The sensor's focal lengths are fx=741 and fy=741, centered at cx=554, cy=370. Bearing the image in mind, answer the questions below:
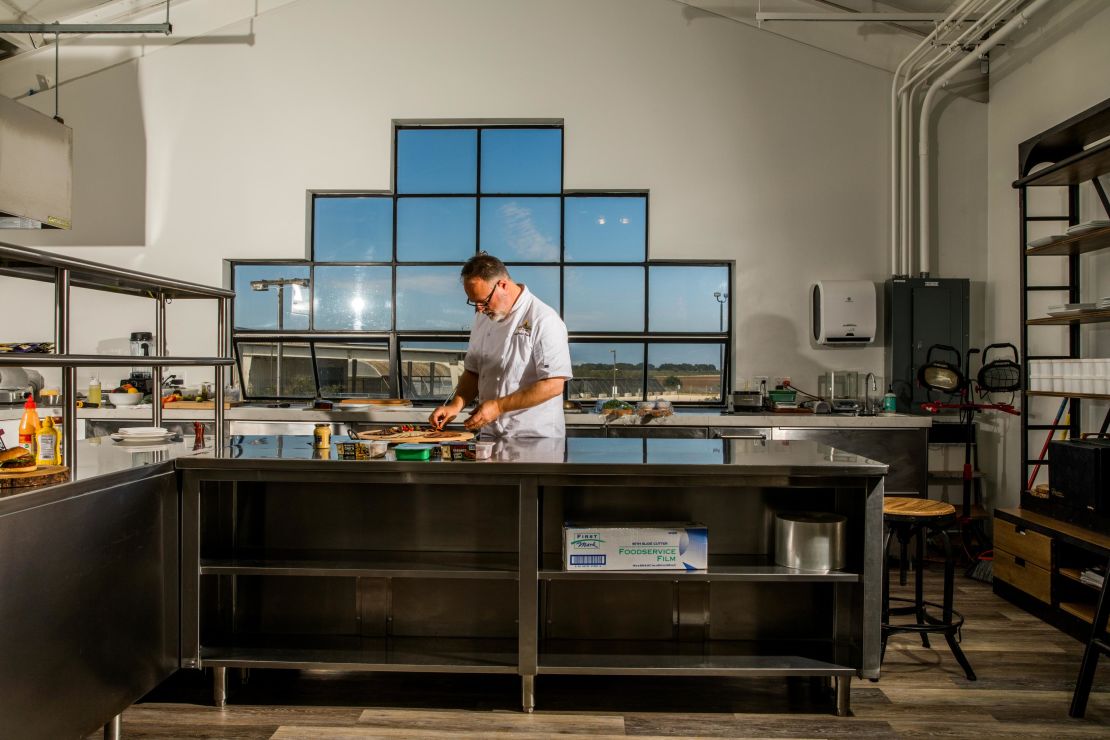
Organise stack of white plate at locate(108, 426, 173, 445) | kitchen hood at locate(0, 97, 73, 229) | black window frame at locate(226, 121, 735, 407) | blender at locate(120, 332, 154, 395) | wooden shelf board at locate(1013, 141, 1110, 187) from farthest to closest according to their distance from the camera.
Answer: black window frame at locate(226, 121, 735, 407) < blender at locate(120, 332, 154, 395) < kitchen hood at locate(0, 97, 73, 229) < wooden shelf board at locate(1013, 141, 1110, 187) < stack of white plate at locate(108, 426, 173, 445)

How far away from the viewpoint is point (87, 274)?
7.86 ft

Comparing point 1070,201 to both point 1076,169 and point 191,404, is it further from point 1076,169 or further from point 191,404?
point 191,404

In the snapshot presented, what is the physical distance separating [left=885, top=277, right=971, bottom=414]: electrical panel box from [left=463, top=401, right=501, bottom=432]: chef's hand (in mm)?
3470

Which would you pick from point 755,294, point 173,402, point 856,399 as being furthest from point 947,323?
point 173,402

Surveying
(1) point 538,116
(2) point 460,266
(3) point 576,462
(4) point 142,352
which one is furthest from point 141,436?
(1) point 538,116

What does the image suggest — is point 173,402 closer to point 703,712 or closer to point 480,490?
point 480,490

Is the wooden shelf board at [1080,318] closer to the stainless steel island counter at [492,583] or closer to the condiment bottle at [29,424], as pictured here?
the stainless steel island counter at [492,583]

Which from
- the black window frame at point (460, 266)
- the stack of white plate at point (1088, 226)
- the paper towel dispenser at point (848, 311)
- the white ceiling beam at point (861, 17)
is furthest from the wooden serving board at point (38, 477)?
the white ceiling beam at point (861, 17)

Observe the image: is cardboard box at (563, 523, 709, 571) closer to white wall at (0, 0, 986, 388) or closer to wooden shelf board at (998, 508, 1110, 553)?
wooden shelf board at (998, 508, 1110, 553)

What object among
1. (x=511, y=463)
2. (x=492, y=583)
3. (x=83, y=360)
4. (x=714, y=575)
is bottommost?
(x=492, y=583)

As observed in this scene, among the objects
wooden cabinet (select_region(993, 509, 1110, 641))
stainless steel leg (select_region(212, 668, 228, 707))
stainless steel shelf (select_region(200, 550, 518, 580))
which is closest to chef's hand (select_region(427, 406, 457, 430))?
stainless steel shelf (select_region(200, 550, 518, 580))

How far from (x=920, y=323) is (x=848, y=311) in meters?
0.55

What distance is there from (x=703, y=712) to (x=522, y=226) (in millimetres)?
3927

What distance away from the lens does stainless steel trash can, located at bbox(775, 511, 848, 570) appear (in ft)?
8.71
